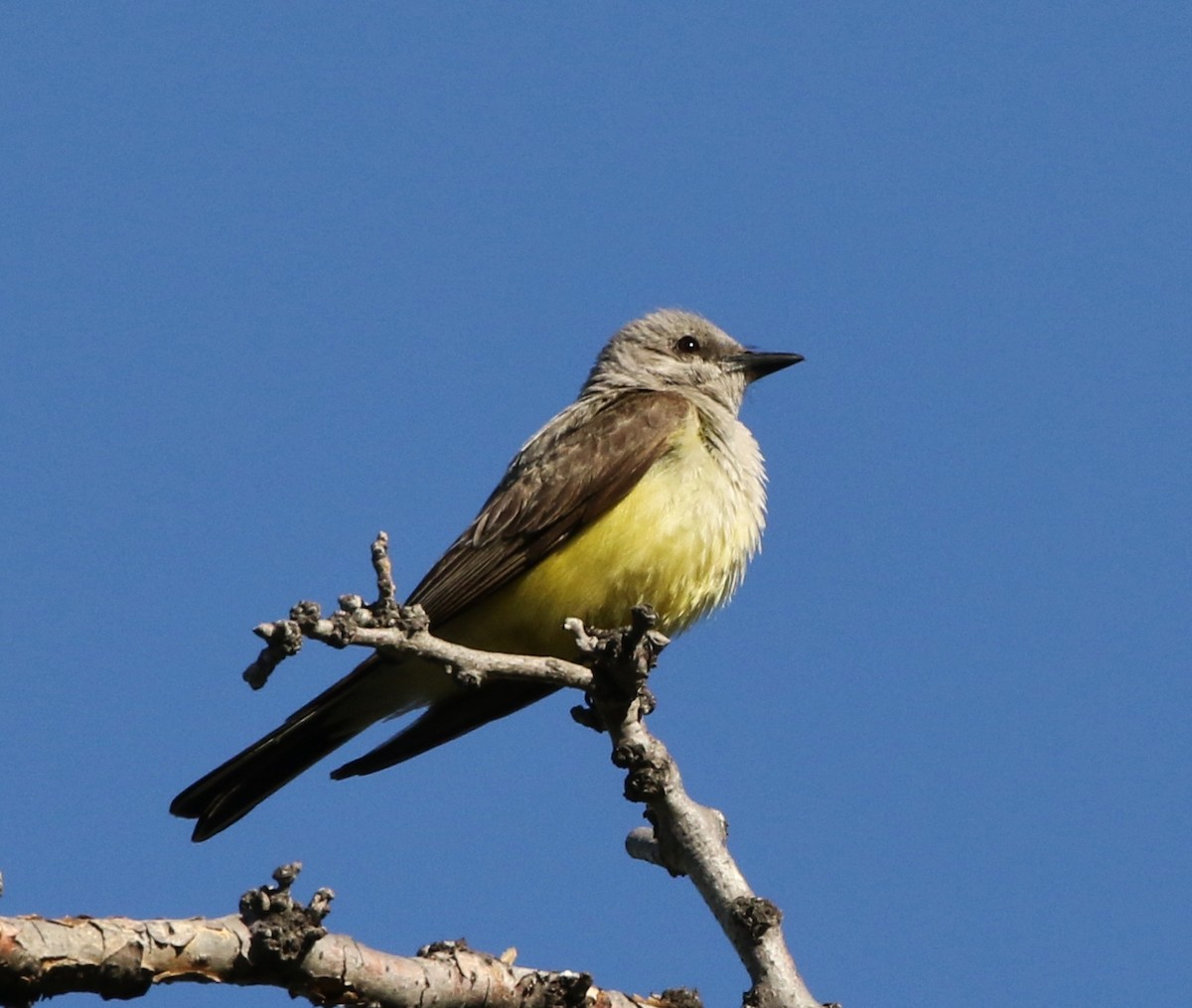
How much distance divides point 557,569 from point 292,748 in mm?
1403

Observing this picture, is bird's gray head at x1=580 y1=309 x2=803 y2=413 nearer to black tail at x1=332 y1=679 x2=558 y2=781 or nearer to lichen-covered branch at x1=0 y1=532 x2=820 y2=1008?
black tail at x1=332 y1=679 x2=558 y2=781

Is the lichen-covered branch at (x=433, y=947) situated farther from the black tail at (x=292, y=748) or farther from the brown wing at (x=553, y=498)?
the black tail at (x=292, y=748)

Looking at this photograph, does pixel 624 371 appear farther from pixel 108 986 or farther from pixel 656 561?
pixel 108 986

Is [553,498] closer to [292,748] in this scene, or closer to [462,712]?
[462,712]

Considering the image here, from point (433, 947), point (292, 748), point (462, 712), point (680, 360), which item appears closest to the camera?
point (433, 947)

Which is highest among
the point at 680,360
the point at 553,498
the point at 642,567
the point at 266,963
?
the point at 680,360

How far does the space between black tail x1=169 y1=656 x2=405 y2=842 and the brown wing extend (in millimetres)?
421

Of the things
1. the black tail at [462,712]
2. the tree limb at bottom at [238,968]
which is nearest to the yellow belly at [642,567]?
the black tail at [462,712]

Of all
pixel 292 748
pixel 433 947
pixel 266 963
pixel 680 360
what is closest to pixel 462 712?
pixel 292 748

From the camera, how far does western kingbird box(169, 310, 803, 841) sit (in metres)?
6.75

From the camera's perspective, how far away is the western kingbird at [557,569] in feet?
22.2

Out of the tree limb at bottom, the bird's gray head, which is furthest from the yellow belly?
the tree limb at bottom

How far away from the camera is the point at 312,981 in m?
A: 3.96

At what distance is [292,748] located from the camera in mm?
6988
